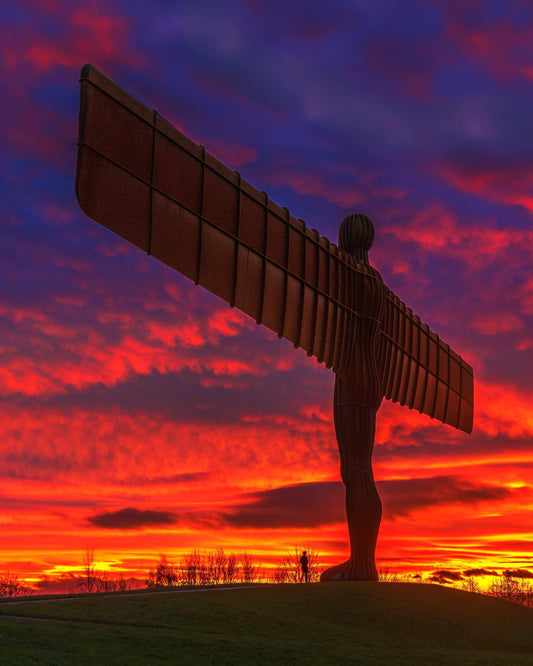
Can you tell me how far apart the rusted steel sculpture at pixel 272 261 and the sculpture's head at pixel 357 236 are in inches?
1.4

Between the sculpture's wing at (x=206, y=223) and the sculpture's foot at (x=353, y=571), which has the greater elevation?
the sculpture's wing at (x=206, y=223)

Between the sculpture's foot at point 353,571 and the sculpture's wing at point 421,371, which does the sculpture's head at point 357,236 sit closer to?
the sculpture's wing at point 421,371

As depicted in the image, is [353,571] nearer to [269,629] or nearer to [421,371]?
[269,629]

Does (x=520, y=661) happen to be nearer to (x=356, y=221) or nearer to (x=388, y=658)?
(x=388, y=658)

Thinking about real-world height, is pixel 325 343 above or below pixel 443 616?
above

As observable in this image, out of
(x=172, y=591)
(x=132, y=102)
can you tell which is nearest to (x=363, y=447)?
(x=172, y=591)

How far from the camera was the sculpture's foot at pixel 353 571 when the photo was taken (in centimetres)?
2394

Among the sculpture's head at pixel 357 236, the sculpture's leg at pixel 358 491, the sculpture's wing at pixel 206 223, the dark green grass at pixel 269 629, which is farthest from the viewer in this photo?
the sculpture's head at pixel 357 236

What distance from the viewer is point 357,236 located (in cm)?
2677

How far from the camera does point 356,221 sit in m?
26.9

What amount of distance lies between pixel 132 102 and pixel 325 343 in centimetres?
953

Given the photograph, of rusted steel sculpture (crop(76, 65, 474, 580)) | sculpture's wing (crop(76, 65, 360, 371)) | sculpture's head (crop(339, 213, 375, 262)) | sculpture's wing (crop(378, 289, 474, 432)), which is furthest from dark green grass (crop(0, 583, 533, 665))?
sculpture's head (crop(339, 213, 375, 262))

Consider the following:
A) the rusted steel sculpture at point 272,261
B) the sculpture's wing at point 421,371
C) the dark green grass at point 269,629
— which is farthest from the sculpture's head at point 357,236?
the dark green grass at point 269,629

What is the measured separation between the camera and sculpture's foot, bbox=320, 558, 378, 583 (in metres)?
23.9
